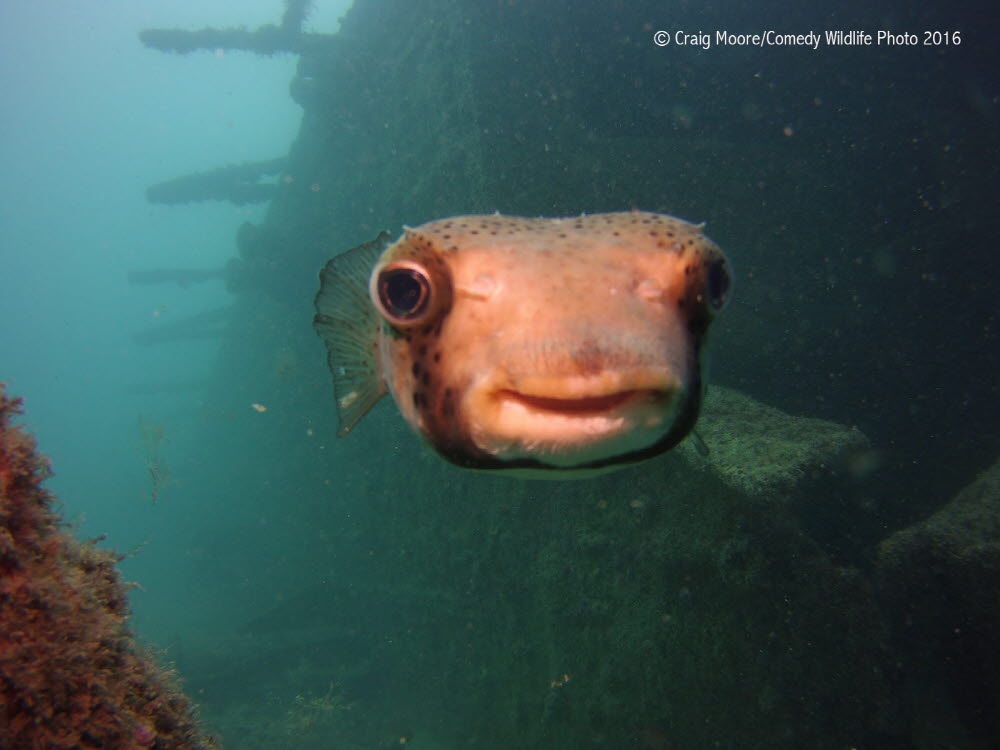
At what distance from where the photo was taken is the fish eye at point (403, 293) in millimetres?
1853

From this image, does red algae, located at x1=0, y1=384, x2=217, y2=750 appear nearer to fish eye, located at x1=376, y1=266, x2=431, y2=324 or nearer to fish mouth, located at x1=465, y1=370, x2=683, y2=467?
fish eye, located at x1=376, y1=266, x2=431, y2=324

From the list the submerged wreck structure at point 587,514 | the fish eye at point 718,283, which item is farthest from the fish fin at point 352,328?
the submerged wreck structure at point 587,514

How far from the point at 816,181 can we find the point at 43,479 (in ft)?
31.1

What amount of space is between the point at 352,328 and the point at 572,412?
1.89 m

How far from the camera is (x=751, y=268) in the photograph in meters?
8.05

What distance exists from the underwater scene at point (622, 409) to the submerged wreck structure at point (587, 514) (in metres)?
0.05

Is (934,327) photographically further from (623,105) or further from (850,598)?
(623,105)

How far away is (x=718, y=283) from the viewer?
2.04m

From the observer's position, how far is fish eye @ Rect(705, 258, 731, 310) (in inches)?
77.5

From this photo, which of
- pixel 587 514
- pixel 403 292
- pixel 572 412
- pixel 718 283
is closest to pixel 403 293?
pixel 403 292

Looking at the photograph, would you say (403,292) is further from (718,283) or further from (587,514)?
(587,514)

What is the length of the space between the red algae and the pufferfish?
1.30 metres

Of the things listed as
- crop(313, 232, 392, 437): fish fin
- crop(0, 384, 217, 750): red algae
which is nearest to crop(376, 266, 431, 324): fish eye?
crop(313, 232, 392, 437): fish fin

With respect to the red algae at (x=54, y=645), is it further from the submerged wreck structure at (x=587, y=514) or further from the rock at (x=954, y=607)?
the rock at (x=954, y=607)
